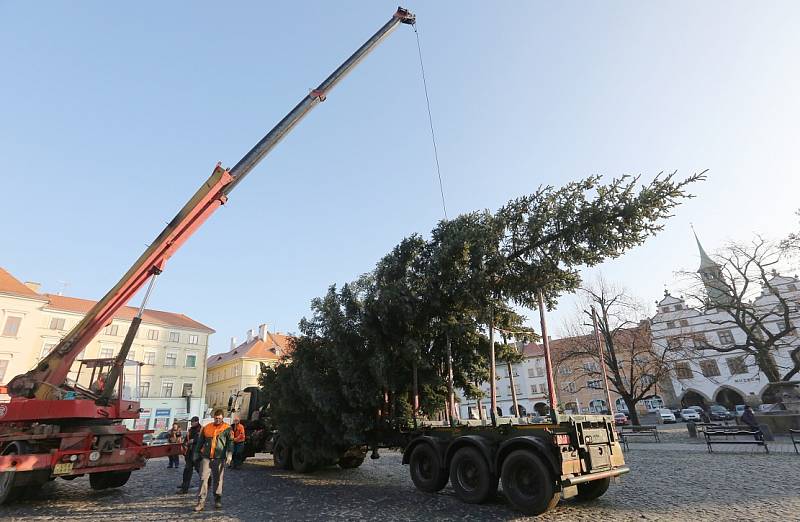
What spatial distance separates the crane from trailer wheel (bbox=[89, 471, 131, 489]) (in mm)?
21

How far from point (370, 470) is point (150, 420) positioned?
37.1 meters

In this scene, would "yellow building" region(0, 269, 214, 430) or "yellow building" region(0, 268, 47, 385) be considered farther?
"yellow building" region(0, 269, 214, 430)

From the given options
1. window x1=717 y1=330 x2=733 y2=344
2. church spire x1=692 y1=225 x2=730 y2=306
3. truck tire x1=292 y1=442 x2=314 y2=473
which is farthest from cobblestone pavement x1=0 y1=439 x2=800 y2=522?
window x1=717 y1=330 x2=733 y2=344

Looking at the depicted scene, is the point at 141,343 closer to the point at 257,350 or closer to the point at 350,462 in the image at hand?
the point at 257,350

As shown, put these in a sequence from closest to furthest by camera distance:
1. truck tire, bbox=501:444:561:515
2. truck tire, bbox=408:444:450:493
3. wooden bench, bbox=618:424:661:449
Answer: truck tire, bbox=501:444:561:515 < truck tire, bbox=408:444:450:493 < wooden bench, bbox=618:424:661:449

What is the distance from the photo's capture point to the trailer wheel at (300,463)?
12363mm

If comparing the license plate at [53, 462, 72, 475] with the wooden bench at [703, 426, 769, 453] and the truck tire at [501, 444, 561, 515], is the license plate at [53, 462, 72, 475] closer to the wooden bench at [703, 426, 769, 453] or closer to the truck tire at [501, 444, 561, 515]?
the truck tire at [501, 444, 561, 515]

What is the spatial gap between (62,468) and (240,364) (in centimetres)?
4309

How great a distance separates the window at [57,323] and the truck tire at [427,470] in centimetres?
4408

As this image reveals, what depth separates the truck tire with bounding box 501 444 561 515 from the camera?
6.72 meters

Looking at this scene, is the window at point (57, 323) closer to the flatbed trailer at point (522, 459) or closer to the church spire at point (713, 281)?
the flatbed trailer at point (522, 459)

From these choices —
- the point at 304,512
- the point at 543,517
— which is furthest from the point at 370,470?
the point at 543,517

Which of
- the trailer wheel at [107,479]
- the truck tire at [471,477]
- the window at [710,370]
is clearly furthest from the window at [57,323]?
the window at [710,370]

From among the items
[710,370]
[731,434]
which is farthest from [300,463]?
[710,370]
